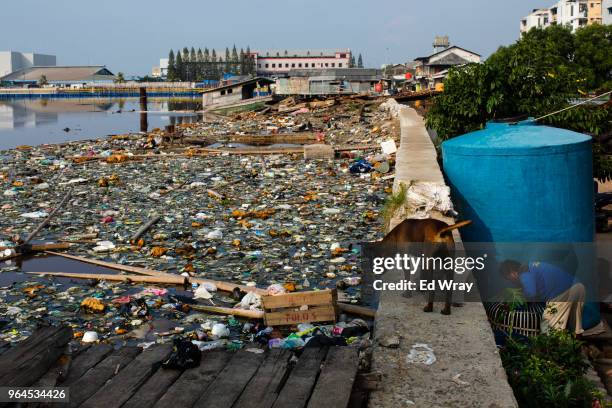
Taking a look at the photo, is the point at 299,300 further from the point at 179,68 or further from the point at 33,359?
the point at 179,68

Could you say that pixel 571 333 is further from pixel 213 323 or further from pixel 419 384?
pixel 213 323

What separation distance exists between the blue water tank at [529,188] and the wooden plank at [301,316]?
1.43 m

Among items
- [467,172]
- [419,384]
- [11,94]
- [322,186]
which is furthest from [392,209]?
[11,94]

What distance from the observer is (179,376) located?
309cm

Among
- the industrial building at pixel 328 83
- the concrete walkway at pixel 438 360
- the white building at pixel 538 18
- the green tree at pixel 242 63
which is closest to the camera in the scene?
the concrete walkway at pixel 438 360

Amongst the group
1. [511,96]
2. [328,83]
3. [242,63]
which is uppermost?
[242,63]

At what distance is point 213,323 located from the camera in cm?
553

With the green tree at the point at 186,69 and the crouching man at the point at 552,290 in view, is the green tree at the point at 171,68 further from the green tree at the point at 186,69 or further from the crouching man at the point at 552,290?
the crouching man at the point at 552,290

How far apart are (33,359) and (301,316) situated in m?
2.60

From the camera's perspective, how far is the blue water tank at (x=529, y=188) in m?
5.15

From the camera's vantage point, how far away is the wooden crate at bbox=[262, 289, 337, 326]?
17.4ft

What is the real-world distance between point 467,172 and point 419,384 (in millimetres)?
2786

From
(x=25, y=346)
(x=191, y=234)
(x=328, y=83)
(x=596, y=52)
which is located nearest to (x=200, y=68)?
(x=328, y=83)

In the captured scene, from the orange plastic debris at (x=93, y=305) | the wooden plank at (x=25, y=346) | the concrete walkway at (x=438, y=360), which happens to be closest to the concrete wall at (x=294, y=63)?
the orange plastic debris at (x=93, y=305)
